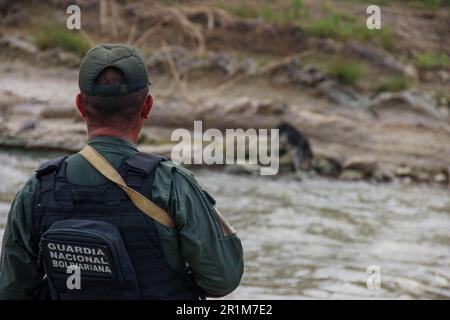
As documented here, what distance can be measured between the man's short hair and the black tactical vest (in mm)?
136

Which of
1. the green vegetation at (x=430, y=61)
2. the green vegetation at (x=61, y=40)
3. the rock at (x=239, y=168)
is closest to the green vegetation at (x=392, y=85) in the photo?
the green vegetation at (x=430, y=61)

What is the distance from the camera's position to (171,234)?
280cm

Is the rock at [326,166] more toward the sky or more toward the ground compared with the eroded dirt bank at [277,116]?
more toward the ground

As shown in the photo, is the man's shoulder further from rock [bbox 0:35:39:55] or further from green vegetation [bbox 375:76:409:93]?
green vegetation [bbox 375:76:409:93]

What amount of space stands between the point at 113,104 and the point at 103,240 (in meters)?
0.42

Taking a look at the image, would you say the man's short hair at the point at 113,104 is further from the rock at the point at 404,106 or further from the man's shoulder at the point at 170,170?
the rock at the point at 404,106

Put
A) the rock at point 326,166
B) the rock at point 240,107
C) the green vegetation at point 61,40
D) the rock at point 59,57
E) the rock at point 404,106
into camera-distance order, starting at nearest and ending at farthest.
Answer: the rock at point 326,166, the rock at point 240,107, the rock at point 404,106, the rock at point 59,57, the green vegetation at point 61,40

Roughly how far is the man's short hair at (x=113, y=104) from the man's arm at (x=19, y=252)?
0.92ft

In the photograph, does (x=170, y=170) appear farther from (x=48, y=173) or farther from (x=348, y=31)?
(x=348, y=31)

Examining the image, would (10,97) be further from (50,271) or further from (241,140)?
(50,271)

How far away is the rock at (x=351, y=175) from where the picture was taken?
43.1 ft

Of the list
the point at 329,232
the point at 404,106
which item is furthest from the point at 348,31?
the point at 329,232

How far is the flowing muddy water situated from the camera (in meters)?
7.46
